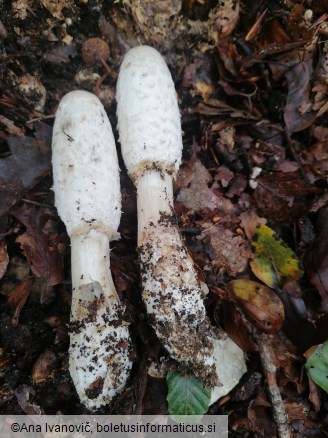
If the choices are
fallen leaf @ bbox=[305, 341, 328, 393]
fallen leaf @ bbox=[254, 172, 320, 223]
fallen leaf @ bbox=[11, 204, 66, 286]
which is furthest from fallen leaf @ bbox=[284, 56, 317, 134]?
fallen leaf @ bbox=[11, 204, 66, 286]

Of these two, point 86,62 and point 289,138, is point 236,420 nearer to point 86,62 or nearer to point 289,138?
point 289,138

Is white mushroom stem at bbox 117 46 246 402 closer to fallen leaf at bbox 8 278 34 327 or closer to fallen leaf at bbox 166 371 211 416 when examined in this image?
fallen leaf at bbox 166 371 211 416

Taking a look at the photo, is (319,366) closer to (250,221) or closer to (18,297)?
(250,221)

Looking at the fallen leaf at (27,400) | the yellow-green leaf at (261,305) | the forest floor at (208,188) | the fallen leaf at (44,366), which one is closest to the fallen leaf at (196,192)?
the forest floor at (208,188)

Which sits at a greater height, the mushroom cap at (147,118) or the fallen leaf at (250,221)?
the mushroom cap at (147,118)

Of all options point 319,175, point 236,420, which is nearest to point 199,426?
point 236,420

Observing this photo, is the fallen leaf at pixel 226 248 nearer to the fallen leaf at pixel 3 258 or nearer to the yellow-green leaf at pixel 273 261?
the yellow-green leaf at pixel 273 261
